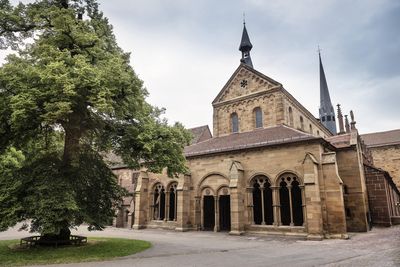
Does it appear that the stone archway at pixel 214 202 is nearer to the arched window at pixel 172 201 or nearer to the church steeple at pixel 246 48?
the arched window at pixel 172 201

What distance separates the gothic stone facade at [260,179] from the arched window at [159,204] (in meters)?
0.09

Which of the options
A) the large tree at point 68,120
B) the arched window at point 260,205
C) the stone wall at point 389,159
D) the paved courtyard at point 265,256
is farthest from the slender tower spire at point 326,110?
the large tree at point 68,120

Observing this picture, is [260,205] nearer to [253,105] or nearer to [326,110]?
[253,105]

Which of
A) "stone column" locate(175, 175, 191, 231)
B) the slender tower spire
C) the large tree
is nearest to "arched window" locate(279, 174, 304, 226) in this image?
"stone column" locate(175, 175, 191, 231)

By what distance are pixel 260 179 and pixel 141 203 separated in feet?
36.1

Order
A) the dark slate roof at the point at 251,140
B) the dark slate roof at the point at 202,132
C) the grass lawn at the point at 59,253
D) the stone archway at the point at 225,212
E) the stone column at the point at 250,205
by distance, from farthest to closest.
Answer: the dark slate roof at the point at 202,132 < the stone archway at the point at 225,212 < the stone column at the point at 250,205 < the dark slate roof at the point at 251,140 < the grass lawn at the point at 59,253

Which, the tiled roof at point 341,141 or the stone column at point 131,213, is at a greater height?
the tiled roof at point 341,141

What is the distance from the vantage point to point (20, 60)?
11.2m

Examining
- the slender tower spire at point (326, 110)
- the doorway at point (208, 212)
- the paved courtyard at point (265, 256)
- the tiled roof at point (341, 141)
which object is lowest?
the paved courtyard at point (265, 256)

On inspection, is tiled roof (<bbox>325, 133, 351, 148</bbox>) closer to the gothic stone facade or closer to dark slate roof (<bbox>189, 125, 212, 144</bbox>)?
the gothic stone facade

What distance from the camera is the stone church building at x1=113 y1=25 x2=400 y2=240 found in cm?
1700

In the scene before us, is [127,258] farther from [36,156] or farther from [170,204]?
[170,204]

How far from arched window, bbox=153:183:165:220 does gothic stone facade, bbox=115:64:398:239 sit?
0.09m

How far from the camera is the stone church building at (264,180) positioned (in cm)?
1700
